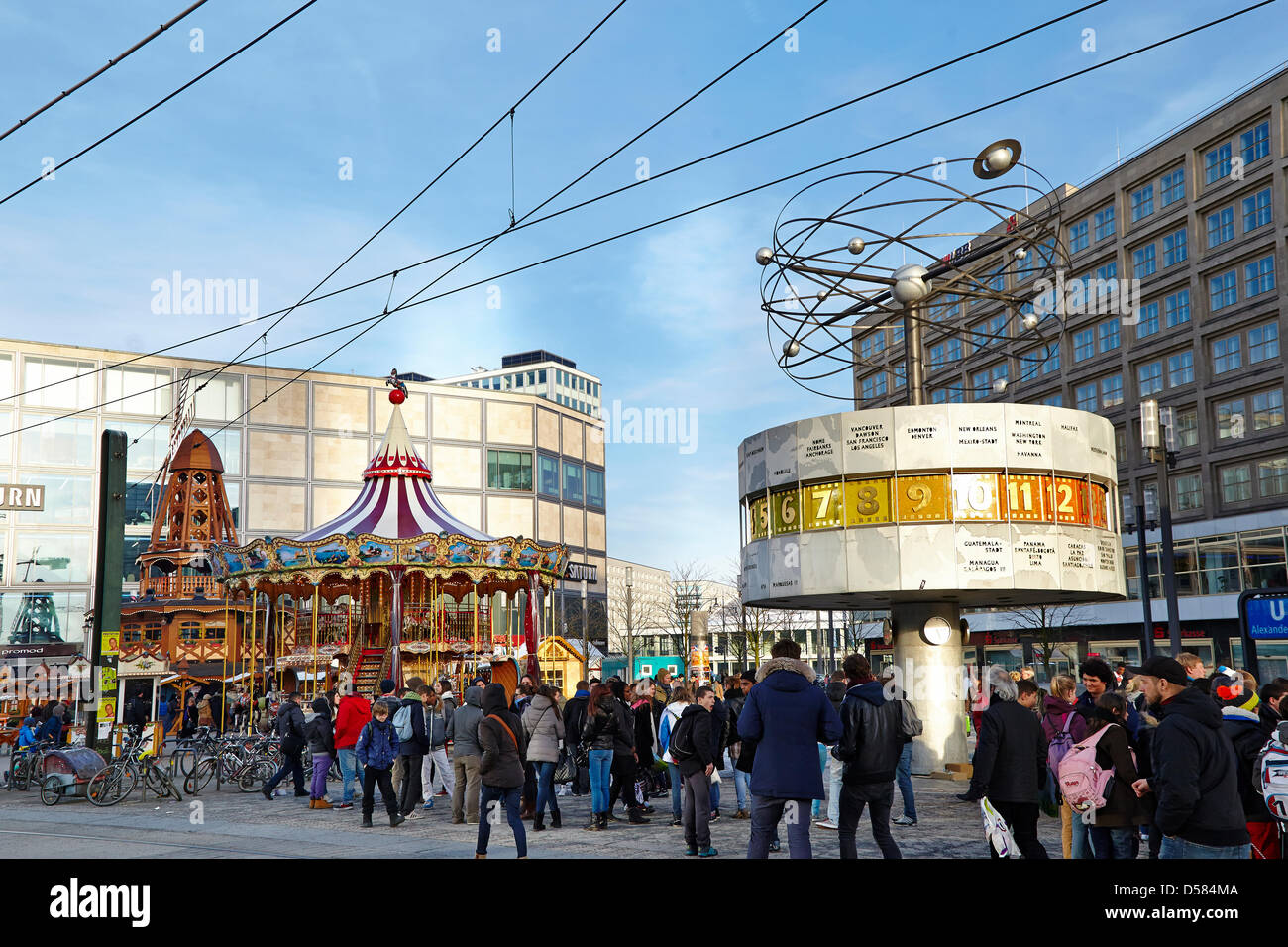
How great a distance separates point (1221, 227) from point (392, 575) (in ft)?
116

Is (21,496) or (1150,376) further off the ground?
(1150,376)

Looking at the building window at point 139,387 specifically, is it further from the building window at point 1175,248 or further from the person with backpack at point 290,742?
the person with backpack at point 290,742

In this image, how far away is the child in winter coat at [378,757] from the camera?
14734mm

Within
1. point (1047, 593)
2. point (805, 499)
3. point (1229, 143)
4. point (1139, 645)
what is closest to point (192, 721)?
point (805, 499)

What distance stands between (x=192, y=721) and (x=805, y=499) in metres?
24.2

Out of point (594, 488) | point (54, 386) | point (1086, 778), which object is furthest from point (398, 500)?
point (594, 488)

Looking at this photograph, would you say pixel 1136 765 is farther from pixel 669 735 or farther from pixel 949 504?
pixel 949 504

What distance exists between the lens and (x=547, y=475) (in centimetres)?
8438

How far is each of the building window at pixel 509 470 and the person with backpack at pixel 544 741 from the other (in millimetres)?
66991

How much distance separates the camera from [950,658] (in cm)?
2038

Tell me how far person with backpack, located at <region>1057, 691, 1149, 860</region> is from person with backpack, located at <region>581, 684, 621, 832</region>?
7.16 metres

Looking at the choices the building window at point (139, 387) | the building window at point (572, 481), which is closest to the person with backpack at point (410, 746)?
the building window at point (139, 387)

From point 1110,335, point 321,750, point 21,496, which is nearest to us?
point 321,750
